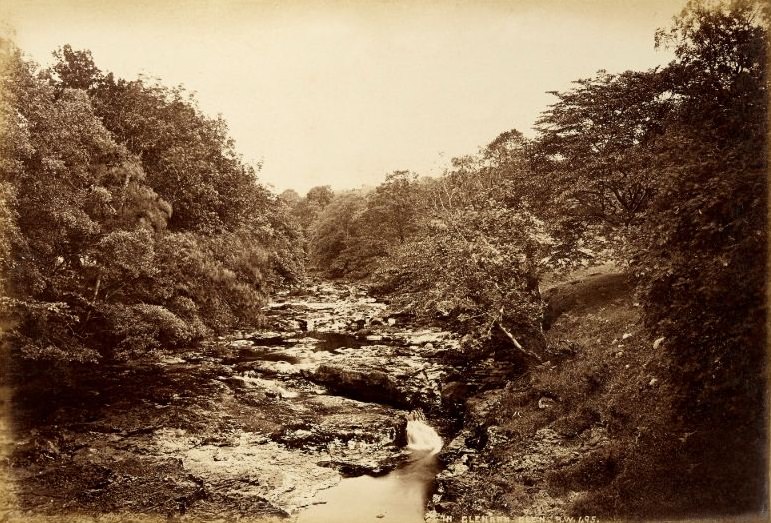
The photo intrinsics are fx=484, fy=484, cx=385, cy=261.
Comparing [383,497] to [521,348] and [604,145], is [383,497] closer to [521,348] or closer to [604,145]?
[521,348]

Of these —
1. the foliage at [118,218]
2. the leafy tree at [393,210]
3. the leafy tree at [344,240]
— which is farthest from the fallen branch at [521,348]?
the leafy tree at [344,240]

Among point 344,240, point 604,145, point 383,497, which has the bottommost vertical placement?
point 383,497

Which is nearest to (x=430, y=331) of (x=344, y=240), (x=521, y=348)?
(x=521, y=348)

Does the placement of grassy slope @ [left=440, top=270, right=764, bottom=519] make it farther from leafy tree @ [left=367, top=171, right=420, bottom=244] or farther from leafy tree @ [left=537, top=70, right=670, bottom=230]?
leafy tree @ [left=367, top=171, right=420, bottom=244]

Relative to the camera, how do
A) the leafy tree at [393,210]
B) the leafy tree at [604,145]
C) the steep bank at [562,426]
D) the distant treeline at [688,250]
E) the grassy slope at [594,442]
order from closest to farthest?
the distant treeline at [688,250], the grassy slope at [594,442], the steep bank at [562,426], the leafy tree at [604,145], the leafy tree at [393,210]

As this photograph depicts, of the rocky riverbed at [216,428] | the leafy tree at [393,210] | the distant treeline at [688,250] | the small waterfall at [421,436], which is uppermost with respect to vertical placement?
the leafy tree at [393,210]

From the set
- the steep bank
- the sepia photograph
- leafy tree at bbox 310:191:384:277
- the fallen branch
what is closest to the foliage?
the sepia photograph

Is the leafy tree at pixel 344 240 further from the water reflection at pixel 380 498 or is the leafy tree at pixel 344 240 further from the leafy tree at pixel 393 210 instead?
the water reflection at pixel 380 498
